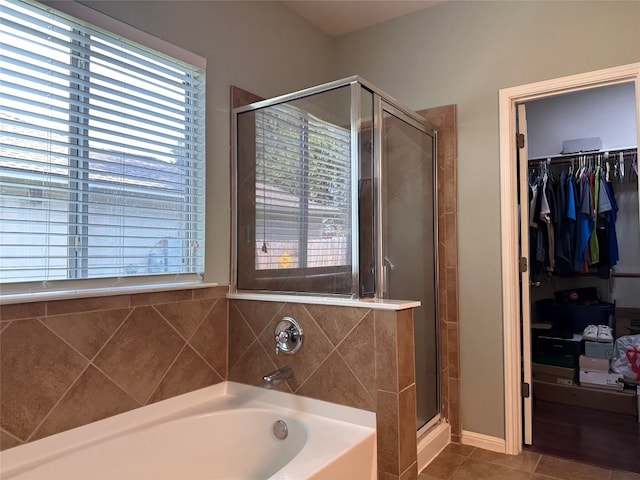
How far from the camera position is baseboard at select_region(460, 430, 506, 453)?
2.48 meters

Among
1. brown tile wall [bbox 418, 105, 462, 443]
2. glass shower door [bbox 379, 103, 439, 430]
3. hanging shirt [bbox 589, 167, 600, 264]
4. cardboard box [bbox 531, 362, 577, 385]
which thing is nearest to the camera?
glass shower door [bbox 379, 103, 439, 430]

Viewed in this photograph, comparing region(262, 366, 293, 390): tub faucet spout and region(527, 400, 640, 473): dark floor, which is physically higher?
region(262, 366, 293, 390): tub faucet spout

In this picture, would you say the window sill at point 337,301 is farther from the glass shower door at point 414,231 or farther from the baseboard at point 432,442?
the baseboard at point 432,442

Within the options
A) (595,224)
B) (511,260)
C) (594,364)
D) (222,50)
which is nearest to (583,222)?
(595,224)

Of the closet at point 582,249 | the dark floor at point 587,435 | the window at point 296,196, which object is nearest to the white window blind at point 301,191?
the window at point 296,196

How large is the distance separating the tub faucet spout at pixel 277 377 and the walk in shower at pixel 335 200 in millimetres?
379

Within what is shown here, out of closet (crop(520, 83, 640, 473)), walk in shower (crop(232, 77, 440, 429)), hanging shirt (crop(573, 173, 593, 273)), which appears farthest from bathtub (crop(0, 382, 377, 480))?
hanging shirt (crop(573, 173, 593, 273))

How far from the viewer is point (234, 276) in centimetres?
232

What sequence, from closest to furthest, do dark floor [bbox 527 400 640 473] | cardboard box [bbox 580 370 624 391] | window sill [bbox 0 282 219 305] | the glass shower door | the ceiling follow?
window sill [bbox 0 282 219 305], the glass shower door, dark floor [bbox 527 400 640 473], the ceiling, cardboard box [bbox 580 370 624 391]

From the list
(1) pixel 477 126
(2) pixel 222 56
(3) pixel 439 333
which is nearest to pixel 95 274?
(2) pixel 222 56

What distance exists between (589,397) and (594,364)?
25 centimetres

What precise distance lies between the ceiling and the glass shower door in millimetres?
864

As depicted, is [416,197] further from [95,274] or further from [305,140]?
[95,274]

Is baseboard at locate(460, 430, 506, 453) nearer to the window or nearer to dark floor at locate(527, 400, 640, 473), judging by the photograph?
dark floor at locate(527, 400, 640, 473)
